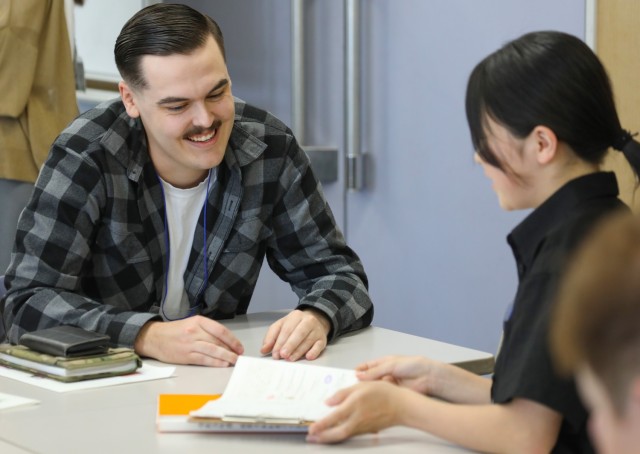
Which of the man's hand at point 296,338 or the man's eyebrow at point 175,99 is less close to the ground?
the man's eyebrow at point 175,99

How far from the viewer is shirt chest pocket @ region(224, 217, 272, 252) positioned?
214 centimetres

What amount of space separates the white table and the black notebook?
70 mm

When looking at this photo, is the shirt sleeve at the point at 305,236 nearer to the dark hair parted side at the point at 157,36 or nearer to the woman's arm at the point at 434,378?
the dark hair parted side at the point at 157,36

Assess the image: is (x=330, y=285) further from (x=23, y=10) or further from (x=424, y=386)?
(x=23, y=10)

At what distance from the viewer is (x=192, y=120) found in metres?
2.01

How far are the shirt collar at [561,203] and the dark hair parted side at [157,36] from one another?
913 mm

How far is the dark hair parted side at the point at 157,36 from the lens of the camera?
79.1 inches

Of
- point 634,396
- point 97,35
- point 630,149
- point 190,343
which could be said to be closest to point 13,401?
point 190,343

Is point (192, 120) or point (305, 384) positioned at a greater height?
point (192, 120)

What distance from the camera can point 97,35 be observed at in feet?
11.4

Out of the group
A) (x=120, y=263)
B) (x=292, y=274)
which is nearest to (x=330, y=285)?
(x=292, y=274)

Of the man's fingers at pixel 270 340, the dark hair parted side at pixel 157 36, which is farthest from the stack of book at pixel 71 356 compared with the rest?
the dark hair parted side at pixel 157 36

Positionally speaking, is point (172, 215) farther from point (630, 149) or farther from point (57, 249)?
point (630, 149)

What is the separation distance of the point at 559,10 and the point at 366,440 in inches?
80.1
